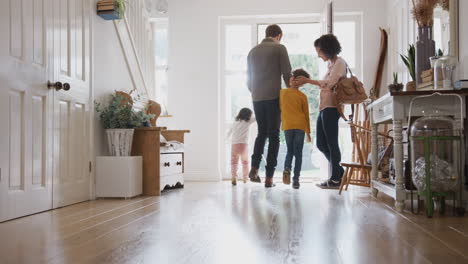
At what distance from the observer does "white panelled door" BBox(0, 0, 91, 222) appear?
255cm

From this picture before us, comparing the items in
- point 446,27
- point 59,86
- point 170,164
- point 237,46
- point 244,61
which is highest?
point 237,46

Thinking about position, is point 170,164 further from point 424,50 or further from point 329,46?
point 424,50

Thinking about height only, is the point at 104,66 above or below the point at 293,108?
above

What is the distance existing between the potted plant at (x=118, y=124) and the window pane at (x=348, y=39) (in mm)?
3234

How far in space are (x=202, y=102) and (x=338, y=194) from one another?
108 inches

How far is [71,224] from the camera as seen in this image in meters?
2.32

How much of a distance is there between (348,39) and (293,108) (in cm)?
213

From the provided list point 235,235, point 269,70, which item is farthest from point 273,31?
point 235,235

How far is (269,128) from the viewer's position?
4.29 metres

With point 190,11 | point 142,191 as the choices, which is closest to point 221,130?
point 190,11

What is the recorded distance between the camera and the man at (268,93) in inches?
170

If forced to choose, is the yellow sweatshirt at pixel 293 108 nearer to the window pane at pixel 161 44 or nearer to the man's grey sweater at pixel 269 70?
the man's grey sweater at pixel 269 70

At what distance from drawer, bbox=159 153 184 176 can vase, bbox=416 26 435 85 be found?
89.9 inches

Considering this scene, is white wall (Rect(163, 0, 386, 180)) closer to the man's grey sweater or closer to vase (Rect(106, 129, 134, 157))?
the man's grey sweater
